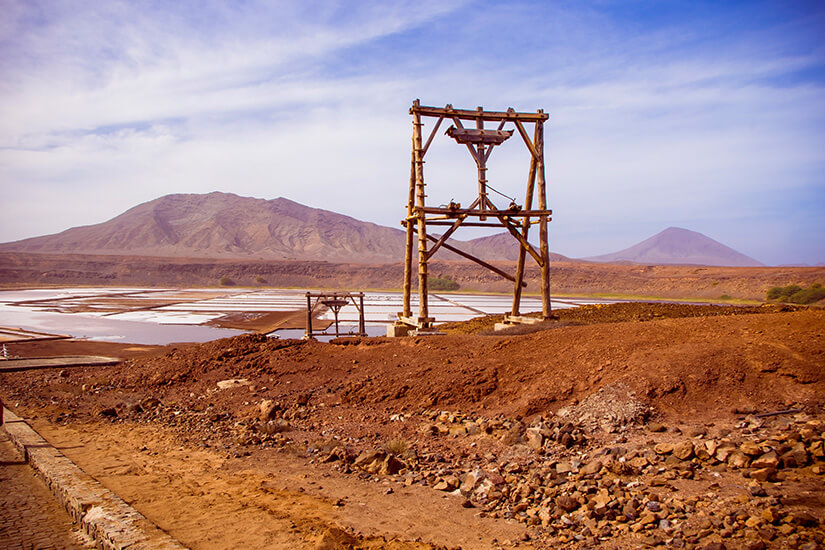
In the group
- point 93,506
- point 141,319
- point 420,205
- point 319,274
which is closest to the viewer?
point 93,506

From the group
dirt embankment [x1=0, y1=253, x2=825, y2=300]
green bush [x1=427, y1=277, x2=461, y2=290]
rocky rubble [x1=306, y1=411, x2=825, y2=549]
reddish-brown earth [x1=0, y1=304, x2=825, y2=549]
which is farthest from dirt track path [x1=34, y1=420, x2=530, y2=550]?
green bush [x1=427, y1=277, x2=461, y2=290]

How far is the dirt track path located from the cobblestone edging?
0.60ft

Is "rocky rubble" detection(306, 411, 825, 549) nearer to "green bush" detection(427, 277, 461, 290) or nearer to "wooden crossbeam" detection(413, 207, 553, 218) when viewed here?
"wooden crossbeam" detection(413, 207, 553, 218)

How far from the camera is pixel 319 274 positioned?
100375 mm

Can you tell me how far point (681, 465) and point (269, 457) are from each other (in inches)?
183

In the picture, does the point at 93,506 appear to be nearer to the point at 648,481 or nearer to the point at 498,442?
the point at 498,442

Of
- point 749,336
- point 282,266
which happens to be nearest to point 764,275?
point 749,336

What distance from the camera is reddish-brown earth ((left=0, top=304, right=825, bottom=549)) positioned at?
14.6 ft

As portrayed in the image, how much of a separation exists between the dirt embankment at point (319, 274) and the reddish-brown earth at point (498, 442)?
201ft

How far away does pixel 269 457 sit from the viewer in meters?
7.10

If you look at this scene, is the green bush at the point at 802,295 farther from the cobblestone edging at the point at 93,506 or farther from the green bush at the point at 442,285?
the green bush at the point at 442,285

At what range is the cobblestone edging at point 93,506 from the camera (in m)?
4.70

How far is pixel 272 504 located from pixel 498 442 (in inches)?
99.8

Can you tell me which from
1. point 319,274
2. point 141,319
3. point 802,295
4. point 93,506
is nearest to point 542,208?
point 93,506
